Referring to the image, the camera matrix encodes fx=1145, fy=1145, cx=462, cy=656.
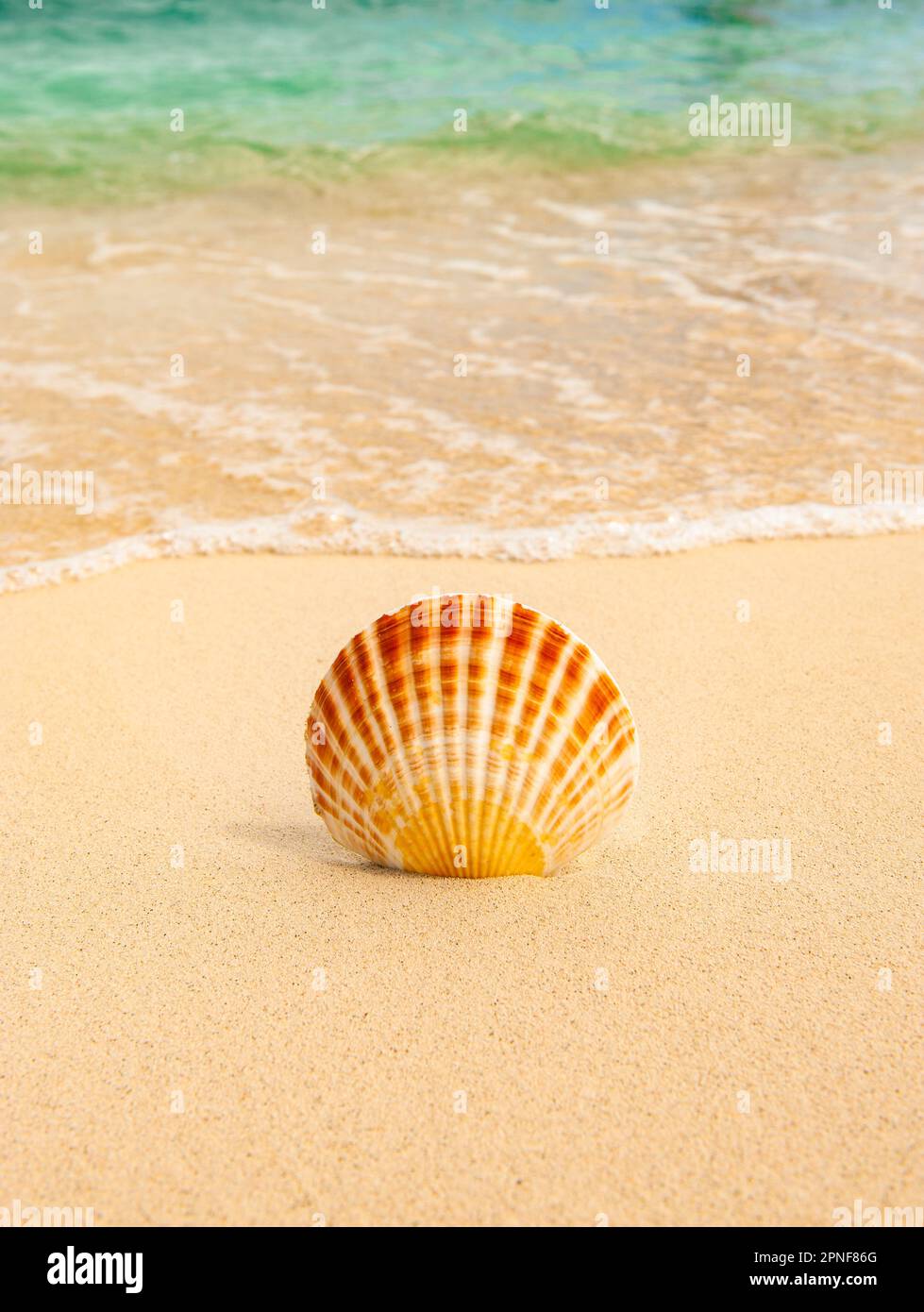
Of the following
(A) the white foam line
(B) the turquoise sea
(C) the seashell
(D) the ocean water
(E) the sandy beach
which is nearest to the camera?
(E) the sandy beach

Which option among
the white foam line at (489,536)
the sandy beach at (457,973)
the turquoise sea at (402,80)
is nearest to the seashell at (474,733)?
the sandy beach at (457,973)

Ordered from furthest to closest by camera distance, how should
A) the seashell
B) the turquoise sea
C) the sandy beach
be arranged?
1. the turquoise sea
2. the seashell
3. the sandy beach

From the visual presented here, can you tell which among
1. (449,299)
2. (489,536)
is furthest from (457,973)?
(449,299)

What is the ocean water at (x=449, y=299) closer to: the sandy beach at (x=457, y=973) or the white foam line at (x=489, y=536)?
the white foam line at (x=489, y=536)

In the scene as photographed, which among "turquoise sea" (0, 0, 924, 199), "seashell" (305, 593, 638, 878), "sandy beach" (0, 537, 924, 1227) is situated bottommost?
"sandy beach" (0, 537, 924, 1227)

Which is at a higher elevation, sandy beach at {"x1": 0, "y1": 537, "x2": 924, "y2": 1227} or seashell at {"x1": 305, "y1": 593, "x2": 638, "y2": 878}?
seashell at {"x1": 305, "y1": 593, "x2": 638, "y2": 878}

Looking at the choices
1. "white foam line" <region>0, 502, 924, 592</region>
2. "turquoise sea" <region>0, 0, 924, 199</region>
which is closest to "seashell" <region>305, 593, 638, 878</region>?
"white foam line" <region>0, 502, 924, 592</region>

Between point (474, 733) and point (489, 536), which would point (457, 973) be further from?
point (489, 536)

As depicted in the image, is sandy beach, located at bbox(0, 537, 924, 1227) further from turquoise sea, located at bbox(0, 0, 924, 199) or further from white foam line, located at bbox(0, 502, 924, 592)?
turquoise sea, located at bbox(0, 0, 924, 199)
